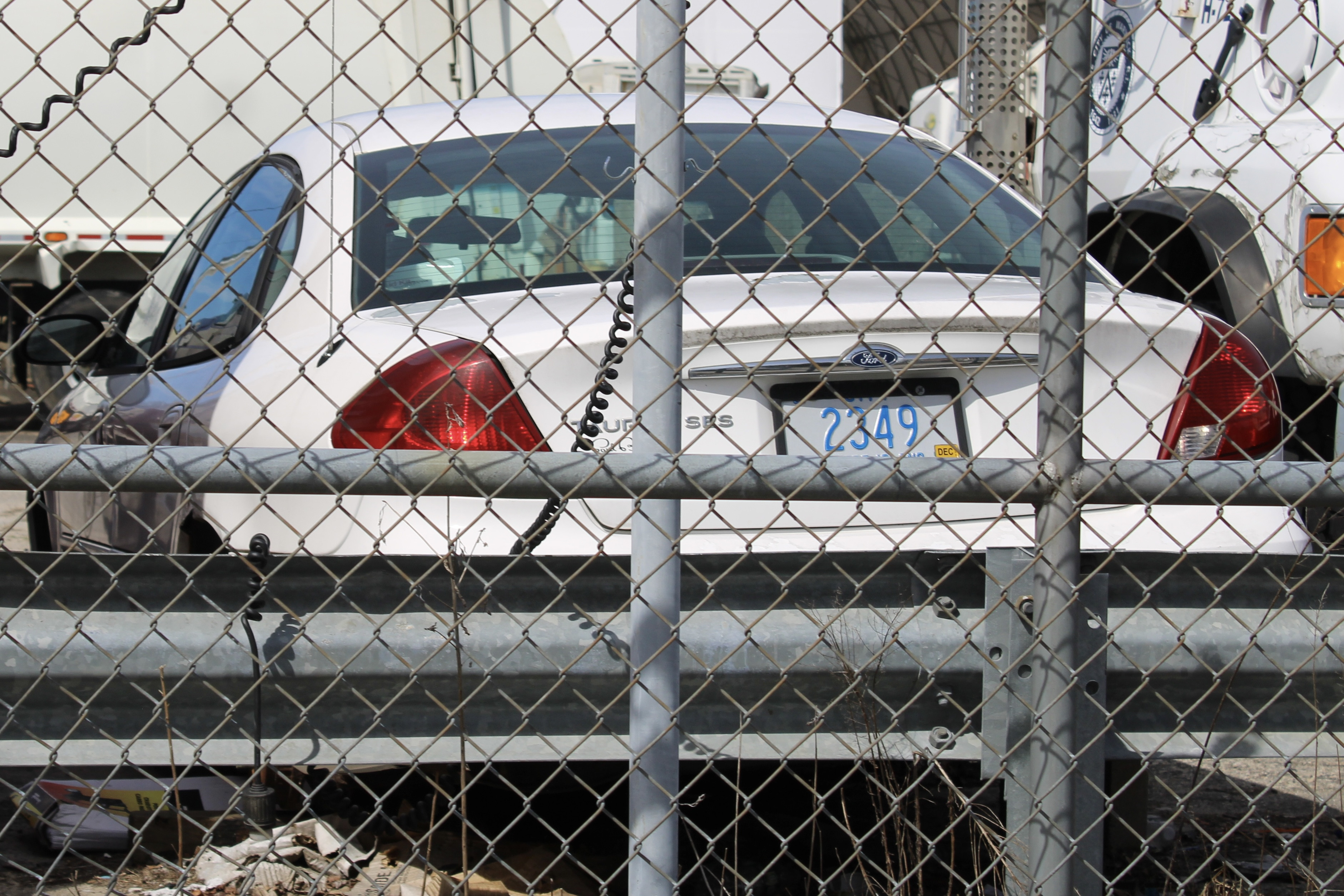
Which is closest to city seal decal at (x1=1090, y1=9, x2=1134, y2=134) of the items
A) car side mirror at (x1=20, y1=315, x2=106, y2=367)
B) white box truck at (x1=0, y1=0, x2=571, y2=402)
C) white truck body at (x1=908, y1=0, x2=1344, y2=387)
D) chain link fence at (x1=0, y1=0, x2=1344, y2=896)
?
white truck body at (x1=908, y1=0, x2=1344, y2=387)

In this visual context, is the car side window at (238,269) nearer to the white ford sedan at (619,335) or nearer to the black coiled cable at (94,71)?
the white ford sedan at (619,335)

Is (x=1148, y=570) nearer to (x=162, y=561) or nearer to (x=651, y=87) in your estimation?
(x=651, y=87)

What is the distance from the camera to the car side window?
320cm

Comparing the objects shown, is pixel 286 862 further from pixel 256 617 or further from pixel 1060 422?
pixel 1060 422

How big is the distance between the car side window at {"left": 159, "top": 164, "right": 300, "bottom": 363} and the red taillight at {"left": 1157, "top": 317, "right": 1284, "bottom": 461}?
2170 millimetres

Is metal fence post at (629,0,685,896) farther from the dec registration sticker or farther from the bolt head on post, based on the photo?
the bolt head on post

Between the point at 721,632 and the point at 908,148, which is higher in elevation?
the point at 908,148

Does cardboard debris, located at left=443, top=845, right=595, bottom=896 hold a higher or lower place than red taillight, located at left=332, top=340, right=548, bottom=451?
lower

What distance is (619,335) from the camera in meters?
2.42

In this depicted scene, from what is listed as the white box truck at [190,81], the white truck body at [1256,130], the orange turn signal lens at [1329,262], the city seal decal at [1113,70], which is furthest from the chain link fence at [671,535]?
the white box truck at [190,81]

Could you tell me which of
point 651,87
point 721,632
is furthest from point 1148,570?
point 651,87

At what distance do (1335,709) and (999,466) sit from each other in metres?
0.84

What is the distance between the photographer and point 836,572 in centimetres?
212

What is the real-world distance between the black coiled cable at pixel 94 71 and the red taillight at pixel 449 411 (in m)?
0.74
